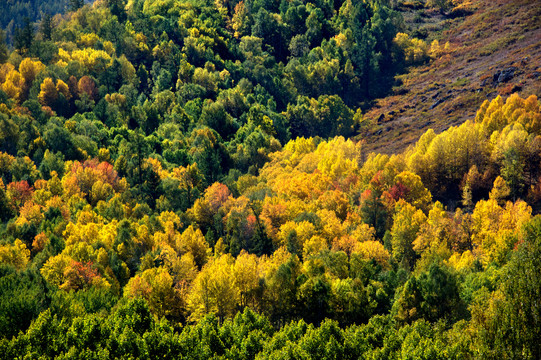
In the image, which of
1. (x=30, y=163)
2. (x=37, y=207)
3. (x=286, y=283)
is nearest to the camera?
(x=286, y=283)

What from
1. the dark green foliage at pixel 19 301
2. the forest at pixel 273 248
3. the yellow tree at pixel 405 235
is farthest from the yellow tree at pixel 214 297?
the yellow tree at pixel 405 235

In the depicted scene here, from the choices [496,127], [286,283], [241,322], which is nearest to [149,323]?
[241,322]

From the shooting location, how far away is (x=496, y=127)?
561 ft

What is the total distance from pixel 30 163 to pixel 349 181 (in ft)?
323

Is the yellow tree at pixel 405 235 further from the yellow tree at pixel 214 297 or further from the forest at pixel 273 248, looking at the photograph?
the yellow tree at pixel 214 297

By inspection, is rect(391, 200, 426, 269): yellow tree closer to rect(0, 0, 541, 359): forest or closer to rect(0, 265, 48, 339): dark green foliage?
rect(0, 0, 541, 359): forest

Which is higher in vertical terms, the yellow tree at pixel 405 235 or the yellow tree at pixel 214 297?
the yellow tree at pixel 214 297

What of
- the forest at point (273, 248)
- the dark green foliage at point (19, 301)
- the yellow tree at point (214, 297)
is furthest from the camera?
the yellow tree at point (214, 297)

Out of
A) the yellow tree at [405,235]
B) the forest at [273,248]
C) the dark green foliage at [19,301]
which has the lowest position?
the yellow tree at [405,235]

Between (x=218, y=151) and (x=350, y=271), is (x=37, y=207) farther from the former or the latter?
(x=350, y=271)

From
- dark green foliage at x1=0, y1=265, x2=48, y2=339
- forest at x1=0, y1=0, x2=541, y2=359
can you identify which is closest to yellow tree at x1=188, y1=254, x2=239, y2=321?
forest at x1=0, y1=0, x2=541, y2=359

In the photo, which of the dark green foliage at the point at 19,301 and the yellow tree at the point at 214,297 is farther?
the yellow tree at the point at 214,297

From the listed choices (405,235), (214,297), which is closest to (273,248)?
(405,235)

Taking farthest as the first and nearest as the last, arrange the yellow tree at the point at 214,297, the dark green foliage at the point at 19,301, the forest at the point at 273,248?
the yellow tree at the point at 214,297 < the dark green foliage at the point at 19,301 < the forest at the point at 273,248
